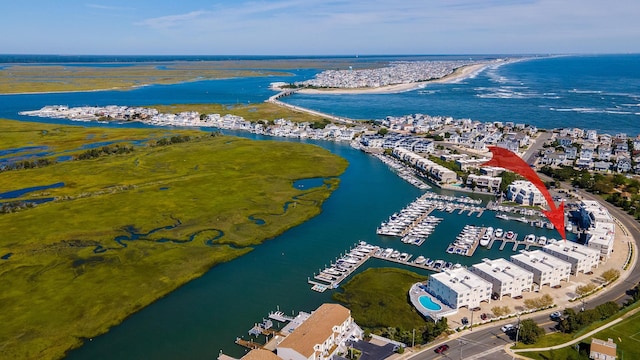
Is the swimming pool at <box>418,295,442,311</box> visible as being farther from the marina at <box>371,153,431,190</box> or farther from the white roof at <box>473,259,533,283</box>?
the marina at <box>371,153,431,190</box>

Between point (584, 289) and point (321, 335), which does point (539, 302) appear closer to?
point (584, 289)

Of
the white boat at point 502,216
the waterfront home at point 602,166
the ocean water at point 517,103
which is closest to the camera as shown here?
the white boat at point 502,216

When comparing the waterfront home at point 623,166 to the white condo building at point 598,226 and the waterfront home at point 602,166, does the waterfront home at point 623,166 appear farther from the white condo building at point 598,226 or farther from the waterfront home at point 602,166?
the white condo building at point 598,226

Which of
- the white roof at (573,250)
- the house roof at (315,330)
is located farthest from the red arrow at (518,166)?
the house roof at (315,330)

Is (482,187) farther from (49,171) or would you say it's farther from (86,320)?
(49,171)

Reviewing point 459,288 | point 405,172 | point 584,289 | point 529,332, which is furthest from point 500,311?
point 405,172

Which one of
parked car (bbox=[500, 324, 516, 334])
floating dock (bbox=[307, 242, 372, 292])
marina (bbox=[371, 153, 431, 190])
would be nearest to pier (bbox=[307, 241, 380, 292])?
floating dock (bbox=[307, 242, 372, 292])
